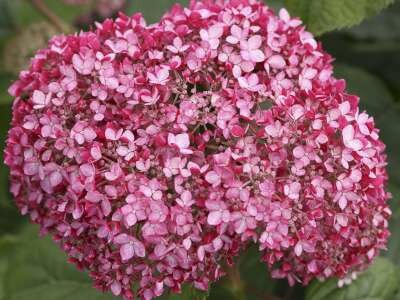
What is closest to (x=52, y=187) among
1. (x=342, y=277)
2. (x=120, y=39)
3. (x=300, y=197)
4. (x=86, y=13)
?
(x=120, y=39)

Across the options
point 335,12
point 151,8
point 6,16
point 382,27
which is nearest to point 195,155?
point 335,12

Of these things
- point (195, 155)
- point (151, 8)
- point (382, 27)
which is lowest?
point (195, 155)

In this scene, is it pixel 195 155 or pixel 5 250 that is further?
pixel 5 250

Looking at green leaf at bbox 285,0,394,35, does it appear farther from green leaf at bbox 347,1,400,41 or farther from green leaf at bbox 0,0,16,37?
green leaf at bbox 0,0,16,37

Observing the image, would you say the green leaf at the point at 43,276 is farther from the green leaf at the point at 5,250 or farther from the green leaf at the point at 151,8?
the green leaf at the point at 151,8

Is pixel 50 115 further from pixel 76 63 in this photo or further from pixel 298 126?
pixel 298 126

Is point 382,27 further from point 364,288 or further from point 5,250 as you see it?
point 5,250
